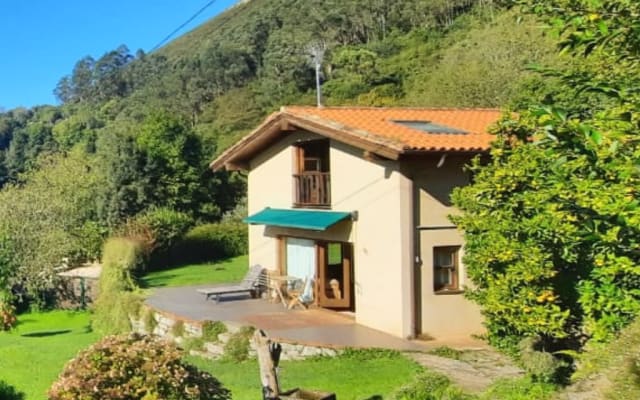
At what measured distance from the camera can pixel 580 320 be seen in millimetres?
13203

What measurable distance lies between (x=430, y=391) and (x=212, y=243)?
3173 centimetres

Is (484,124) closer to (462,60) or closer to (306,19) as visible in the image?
(462,60)

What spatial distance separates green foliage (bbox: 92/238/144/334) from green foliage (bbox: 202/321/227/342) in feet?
17.7

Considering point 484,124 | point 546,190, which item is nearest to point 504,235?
point 546,190

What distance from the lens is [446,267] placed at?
67.7ft

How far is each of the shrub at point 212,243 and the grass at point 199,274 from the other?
1.03 meters

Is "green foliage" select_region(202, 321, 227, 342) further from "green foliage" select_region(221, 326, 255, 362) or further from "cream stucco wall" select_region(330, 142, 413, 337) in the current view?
"cream stucco wall" select_region(330, 142, 413, 337)

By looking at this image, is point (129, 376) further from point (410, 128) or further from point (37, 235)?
point (37, 235)

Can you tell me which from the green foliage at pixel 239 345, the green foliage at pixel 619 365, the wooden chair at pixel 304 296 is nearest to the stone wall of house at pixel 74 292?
the wooden chair at pixel 304 296

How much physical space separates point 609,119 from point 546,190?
1561mm

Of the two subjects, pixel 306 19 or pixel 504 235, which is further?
pixel 306 19

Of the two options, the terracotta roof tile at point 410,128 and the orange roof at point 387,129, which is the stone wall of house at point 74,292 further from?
the terracotta roof tile at point 410,128

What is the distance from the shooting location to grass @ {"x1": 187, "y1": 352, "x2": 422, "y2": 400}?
1491cm

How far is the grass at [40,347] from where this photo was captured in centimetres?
1855
